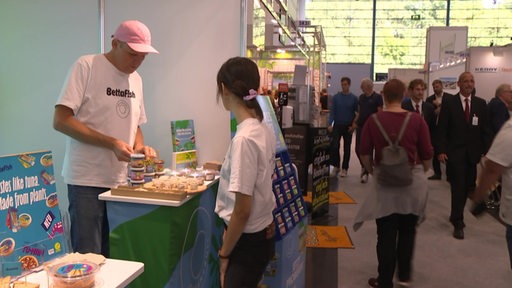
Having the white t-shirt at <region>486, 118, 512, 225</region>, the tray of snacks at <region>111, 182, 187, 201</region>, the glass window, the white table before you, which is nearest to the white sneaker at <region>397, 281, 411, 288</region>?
the white t-shirt at <region>486, 118, 512, 225</region>

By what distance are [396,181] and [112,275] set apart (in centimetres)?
211

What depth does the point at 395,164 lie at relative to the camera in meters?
3.00

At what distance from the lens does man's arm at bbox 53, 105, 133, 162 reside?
2.17m

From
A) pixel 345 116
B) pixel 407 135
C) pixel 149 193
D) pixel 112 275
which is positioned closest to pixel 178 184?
pixel 149 193

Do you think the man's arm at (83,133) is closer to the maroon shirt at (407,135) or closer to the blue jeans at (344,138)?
the maroon shirt at (407,135)

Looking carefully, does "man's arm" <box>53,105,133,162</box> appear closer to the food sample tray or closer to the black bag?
the food sample tray

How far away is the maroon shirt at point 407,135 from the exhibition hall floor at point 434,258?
60 cm

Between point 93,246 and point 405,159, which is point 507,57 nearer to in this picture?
point 405,159

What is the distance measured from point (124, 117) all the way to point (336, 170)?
6.22 meters

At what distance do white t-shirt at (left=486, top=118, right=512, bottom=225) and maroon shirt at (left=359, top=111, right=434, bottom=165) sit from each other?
0.70 metres

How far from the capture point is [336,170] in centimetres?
820

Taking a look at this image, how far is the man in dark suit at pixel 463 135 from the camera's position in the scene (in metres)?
4.47

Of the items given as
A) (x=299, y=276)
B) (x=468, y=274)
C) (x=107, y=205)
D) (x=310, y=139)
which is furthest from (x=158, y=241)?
(x=310, y=139)

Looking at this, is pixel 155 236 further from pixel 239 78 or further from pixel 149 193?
pixel 239 78
